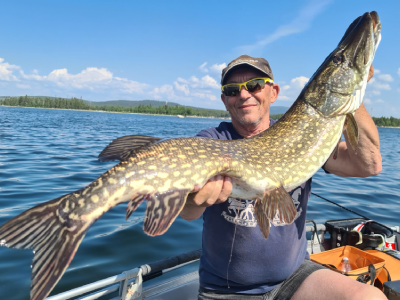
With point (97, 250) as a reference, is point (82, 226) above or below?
above

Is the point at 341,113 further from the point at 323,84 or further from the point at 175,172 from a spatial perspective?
the point at 175,172

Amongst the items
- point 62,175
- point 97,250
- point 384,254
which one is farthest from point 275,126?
point 62,175

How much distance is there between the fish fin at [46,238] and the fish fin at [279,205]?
49.0 inches

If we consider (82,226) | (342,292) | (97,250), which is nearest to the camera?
(82,226)

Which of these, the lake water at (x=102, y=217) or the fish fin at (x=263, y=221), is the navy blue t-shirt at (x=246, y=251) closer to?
the fish fin at (x=263, y=221)

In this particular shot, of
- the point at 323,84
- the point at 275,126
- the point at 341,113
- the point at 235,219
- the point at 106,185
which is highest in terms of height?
the point at 323,84

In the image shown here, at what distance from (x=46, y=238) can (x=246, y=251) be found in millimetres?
1538

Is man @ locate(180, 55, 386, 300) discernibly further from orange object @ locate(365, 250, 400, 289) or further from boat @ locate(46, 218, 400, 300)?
orange object @ locate(365, 250, 400, 289)

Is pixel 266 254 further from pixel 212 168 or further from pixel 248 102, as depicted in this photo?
pixel 248 102

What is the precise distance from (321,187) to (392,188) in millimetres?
2554

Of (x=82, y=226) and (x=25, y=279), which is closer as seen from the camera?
(x=82, y=226)

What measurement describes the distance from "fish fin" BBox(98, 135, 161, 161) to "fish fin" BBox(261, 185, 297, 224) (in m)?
0.94

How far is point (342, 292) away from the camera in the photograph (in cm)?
210

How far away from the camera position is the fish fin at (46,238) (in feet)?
4.63
